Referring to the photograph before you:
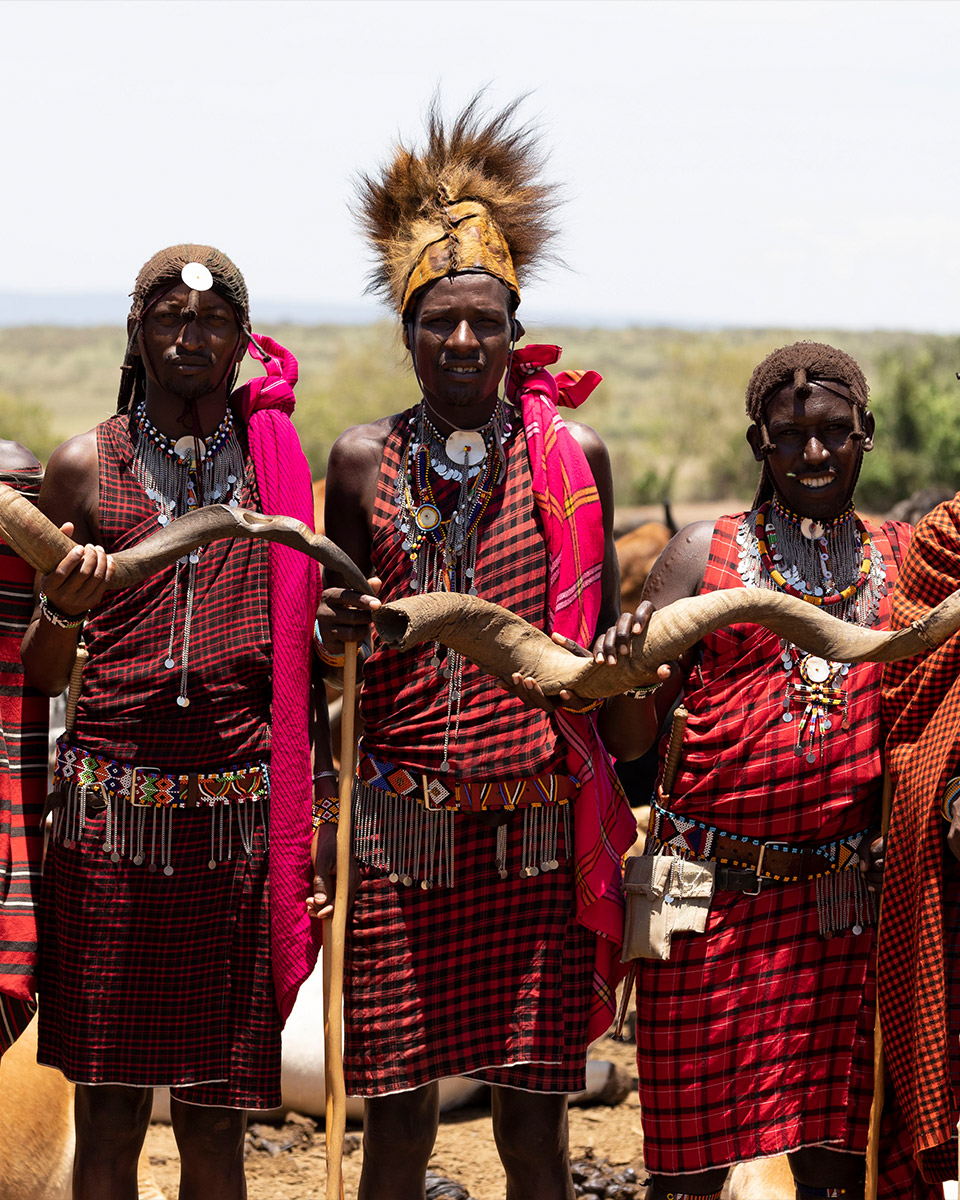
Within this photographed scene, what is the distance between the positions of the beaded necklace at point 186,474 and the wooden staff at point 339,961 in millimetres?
422

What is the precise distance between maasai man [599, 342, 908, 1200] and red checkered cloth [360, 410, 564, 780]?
261mm

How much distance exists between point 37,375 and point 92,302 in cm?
13647

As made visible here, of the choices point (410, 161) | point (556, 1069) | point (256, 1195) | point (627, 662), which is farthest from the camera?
point (256, 1195)

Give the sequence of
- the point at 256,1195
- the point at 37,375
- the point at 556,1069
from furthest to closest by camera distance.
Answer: the point at 37,375 → the point at 256,1195 → the point at 556,1069

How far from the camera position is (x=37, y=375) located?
62.7m

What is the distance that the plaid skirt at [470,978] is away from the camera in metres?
3.86

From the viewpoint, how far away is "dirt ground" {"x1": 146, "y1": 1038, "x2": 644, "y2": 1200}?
5164 mm

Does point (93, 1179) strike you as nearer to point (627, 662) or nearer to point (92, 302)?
point (627, 662)

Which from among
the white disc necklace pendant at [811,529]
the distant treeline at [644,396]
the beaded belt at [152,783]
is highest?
the distant treeline at [644,396]

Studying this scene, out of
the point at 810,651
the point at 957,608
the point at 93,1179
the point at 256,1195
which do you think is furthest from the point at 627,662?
the point at 256,1195

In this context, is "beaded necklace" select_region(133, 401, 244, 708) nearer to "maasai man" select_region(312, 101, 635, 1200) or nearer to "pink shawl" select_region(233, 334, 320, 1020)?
"pink shawl" select_region(233, 334, 320, 1020)

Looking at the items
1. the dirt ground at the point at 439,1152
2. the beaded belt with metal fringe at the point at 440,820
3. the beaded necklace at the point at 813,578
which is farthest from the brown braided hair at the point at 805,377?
the dirt ground at the point at 439,1152

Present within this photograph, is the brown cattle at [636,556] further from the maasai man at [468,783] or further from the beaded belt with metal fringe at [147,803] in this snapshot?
the beaded belt with metal fringe at [147,803]

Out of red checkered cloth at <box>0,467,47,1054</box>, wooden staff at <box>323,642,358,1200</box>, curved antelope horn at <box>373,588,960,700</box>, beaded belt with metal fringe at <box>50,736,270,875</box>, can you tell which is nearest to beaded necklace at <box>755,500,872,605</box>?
curved antelope horn at <box>373,588,960,700</box>
